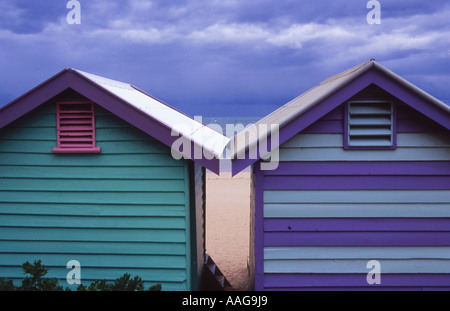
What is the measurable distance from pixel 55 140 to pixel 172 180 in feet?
6.21

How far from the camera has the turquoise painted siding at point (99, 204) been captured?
20.5 ft

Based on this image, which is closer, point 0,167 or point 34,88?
point 34,88

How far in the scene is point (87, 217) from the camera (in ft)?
21.0

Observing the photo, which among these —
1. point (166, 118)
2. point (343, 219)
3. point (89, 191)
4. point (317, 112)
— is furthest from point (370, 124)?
point (89, 191)

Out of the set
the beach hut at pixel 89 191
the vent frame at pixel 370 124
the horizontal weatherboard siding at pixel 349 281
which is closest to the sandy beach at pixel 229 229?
the horizontal weatherboard siding at pixel 349 281

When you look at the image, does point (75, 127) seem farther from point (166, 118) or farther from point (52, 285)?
point (52, 285)

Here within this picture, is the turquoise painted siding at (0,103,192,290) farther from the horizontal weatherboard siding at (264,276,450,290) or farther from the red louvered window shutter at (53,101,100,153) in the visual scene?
the horizontal weatherboard siding at (264,276,450,290)

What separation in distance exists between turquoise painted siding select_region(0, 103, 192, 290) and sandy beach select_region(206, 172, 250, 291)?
4057 mm

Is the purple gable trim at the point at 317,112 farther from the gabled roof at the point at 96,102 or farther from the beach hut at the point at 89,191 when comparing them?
the beach hut at the point at 89,191

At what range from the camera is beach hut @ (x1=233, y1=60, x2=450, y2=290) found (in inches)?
237
